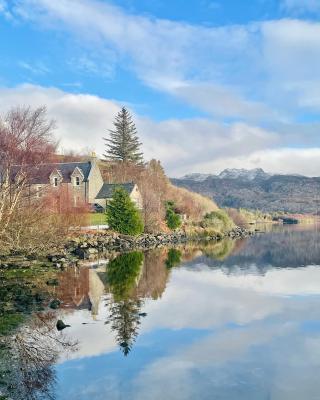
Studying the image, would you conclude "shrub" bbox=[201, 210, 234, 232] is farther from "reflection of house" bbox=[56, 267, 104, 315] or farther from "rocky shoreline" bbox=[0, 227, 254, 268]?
"reflection of house" bbox=[56, 267, 104, 315]

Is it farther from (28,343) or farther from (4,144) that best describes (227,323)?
(4,144)

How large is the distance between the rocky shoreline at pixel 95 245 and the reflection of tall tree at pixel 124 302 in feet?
15.4

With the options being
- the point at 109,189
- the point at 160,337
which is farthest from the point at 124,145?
the point at 160,337

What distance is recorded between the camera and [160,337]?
14742 millimetres

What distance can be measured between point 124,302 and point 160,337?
5130 mm

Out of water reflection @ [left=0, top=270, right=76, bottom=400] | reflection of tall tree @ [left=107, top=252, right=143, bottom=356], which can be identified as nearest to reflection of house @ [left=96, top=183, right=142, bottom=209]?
reflection of tall tree @ [left=107, top=252, right=143, bottom=356]

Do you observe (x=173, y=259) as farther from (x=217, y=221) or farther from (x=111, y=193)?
(x=217, y=221)

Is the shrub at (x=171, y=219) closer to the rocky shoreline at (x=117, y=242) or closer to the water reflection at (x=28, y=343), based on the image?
the rocky shoreline at (x=117, y=242)

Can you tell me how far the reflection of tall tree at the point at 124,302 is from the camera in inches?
580

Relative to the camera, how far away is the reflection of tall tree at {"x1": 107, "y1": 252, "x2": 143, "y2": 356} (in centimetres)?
1473

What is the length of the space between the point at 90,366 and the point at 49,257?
23.0m

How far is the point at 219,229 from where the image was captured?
72.1 meters

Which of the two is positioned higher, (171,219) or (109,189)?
(109,189)

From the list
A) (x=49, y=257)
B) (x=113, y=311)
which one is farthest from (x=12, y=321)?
(x=49, y=257)
